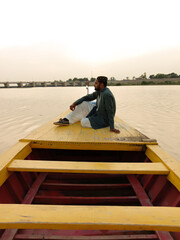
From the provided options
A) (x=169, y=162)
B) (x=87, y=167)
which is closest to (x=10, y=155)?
(x=87, y=167)

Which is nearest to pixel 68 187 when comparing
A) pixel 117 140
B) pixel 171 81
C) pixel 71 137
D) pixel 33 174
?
pixel 33 174

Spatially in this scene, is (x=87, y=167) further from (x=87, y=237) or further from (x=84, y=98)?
(x=84, y=98)

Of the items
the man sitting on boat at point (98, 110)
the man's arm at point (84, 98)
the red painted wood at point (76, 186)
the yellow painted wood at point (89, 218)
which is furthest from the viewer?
the man's arm at point (84, 98)

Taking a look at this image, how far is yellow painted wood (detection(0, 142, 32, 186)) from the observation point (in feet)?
5.72

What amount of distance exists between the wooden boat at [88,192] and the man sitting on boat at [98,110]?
28cm

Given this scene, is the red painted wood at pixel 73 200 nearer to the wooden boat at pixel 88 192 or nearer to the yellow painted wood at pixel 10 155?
the wooden boat at pixel 88 192

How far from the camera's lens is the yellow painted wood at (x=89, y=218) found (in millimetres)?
1101

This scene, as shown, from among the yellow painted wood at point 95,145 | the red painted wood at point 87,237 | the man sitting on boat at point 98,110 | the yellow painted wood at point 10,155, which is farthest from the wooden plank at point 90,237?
the man sitting on boat at point 98,110

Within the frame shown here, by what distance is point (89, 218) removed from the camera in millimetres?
1159

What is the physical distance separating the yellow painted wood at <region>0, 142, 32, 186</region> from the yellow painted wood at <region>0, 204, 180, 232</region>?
1.96ft

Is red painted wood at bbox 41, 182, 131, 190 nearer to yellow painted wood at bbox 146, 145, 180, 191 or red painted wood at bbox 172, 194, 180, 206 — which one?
yellow painted wood at bbox 146, 145, 180, 191

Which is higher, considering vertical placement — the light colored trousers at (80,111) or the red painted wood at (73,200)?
the light colored trousers at (80,111)

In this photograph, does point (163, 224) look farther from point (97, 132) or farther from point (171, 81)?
point (171, 81)

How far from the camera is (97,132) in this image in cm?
325
